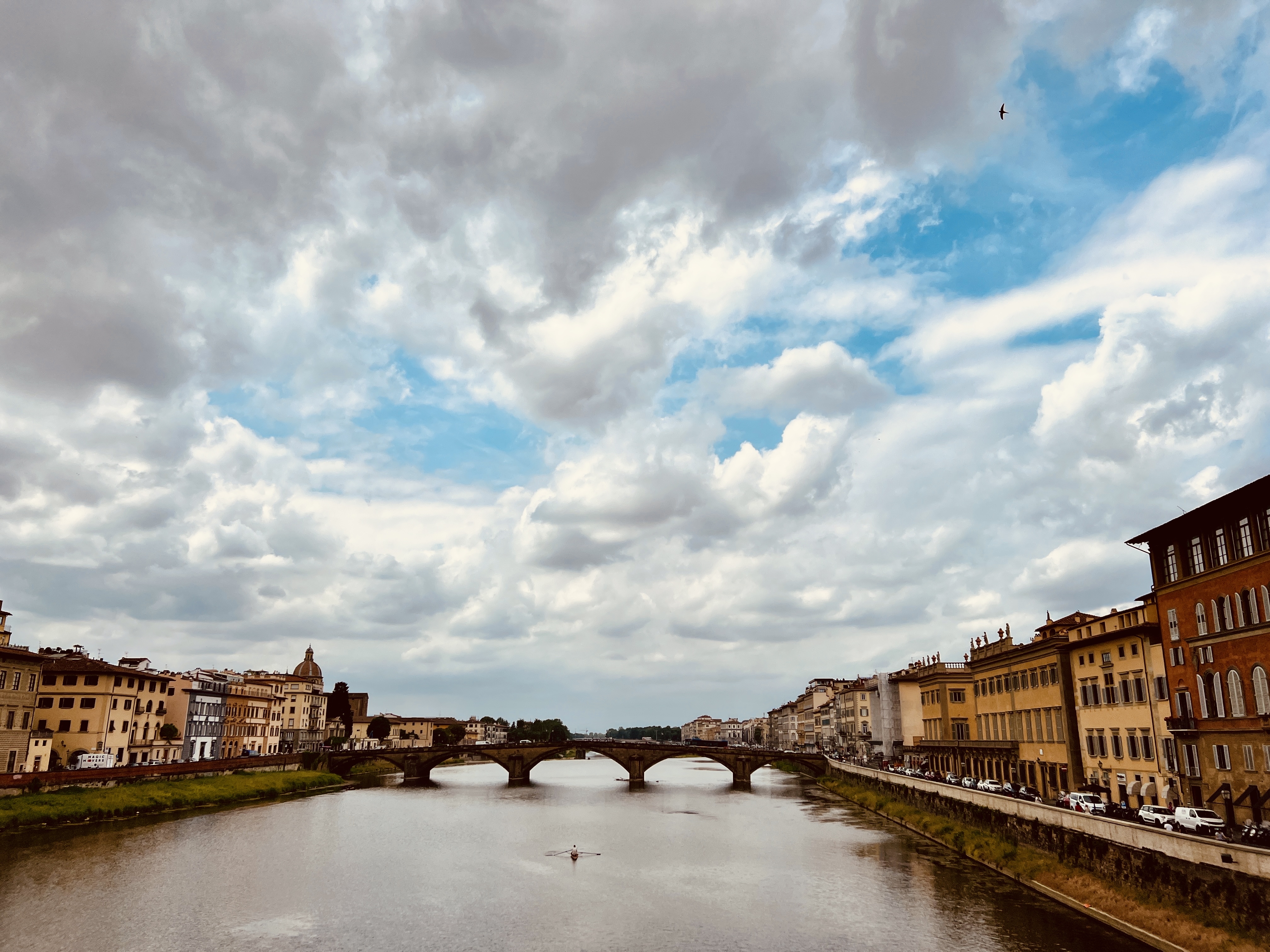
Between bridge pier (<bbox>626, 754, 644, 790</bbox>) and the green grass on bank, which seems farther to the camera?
the green grass on bank

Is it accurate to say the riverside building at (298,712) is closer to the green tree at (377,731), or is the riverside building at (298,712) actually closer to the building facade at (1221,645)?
the green tree at (377,731)

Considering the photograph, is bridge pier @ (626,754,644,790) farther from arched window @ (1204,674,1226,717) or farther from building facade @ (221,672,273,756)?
arched window @ (1204,674,1226,717)

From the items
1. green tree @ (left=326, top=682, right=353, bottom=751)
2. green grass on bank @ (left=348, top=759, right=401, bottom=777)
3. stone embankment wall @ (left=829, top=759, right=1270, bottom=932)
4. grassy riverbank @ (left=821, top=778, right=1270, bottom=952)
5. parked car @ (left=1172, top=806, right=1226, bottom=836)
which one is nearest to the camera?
stone embankment wall @ (left=829, top=759, right=1270, bottom=932)

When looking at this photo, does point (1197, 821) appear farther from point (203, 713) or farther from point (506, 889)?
point (203, 713)

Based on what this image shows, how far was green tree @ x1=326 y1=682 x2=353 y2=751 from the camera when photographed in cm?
18150

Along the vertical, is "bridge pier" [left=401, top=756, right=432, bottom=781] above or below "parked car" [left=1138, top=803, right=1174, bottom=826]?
below

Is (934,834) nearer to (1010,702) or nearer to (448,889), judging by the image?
(1010,702)

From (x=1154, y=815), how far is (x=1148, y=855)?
596 cm

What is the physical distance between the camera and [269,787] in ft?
318

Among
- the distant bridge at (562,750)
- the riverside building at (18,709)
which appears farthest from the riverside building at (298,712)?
the riverside building at (18,709)

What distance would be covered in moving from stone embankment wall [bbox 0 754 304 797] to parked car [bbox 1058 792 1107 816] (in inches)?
2866

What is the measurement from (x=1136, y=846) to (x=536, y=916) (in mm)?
26947

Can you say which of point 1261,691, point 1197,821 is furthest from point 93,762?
point 1261,691

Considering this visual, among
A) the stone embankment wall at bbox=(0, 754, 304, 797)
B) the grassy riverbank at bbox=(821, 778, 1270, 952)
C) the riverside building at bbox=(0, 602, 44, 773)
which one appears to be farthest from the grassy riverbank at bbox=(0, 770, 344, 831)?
the grassy riverbank at bbox=(821, 778, 1270, 952)
